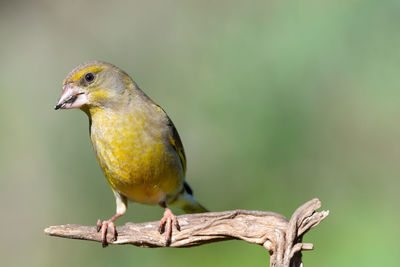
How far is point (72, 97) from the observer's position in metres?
4.50

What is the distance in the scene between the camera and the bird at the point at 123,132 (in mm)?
4516

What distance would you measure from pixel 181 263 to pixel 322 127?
295 centimetres

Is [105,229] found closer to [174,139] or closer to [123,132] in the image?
[123,132]

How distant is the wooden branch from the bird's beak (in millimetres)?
972

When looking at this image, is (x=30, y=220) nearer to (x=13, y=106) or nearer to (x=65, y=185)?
(x=65, y=185)

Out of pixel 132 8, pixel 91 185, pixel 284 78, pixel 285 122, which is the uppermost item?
pixel 132 8

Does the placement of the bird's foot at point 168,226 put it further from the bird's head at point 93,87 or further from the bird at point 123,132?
the bird's head at point 93,87

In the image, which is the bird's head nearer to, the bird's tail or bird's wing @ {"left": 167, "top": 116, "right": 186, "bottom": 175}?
bird's wing @ {"left": 167, "top": 116, "right": 186, "bottom": 175}

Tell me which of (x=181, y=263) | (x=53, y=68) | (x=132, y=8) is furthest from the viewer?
(x=132, y=8)

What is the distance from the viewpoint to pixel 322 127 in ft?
26.9

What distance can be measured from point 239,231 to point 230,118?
417 centimetres

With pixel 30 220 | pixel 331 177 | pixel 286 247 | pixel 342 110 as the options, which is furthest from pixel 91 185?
pixel 286 247

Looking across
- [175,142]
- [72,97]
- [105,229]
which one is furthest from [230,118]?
[105,229]

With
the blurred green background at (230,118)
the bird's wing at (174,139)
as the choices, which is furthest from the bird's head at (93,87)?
the blurred green background at (230,118)
